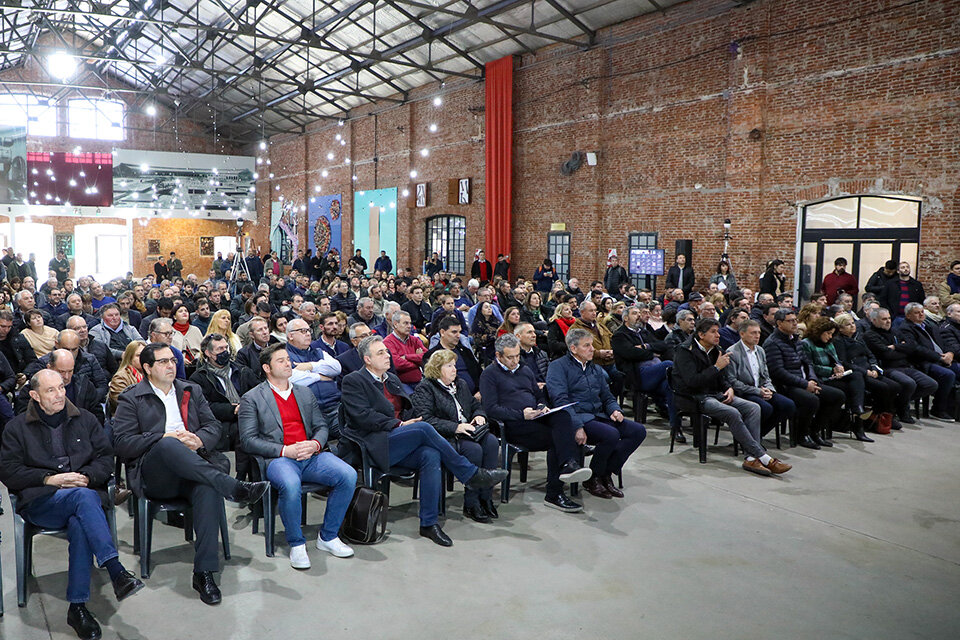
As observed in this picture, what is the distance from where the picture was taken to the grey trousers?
575 centimetres

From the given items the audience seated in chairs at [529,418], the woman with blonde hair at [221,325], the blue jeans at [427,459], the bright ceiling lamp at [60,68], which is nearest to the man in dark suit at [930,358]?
the audience seated in chairs at [529,418]

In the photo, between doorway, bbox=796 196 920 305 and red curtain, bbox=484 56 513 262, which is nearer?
doorway, bbox=796 196 920 305

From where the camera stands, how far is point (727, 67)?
39.7ft

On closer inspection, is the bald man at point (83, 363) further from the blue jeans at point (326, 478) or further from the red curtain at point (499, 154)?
the red curtain at point (499, 154)

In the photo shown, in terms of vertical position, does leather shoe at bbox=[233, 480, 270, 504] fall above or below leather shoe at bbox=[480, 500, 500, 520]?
above

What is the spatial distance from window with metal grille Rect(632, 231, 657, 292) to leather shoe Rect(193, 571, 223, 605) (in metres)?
11.4

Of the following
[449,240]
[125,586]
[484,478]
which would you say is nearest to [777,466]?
[484,478]

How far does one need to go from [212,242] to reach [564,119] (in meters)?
19.3

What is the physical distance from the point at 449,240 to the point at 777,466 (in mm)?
14402

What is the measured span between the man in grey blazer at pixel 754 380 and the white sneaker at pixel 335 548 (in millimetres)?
3635

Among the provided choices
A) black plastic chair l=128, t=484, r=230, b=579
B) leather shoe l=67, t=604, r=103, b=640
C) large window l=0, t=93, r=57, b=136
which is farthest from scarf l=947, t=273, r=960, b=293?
large window l=0, t=93, r=57, b=136

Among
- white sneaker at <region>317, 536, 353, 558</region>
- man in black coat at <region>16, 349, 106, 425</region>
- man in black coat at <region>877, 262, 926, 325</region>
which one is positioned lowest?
white sneaker at <region>317, 536, 353, 558</region>

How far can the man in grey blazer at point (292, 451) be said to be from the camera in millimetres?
3992

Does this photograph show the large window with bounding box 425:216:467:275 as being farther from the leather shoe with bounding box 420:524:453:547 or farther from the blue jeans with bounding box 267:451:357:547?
the blue jeans with bounding box 267:451:357:547
